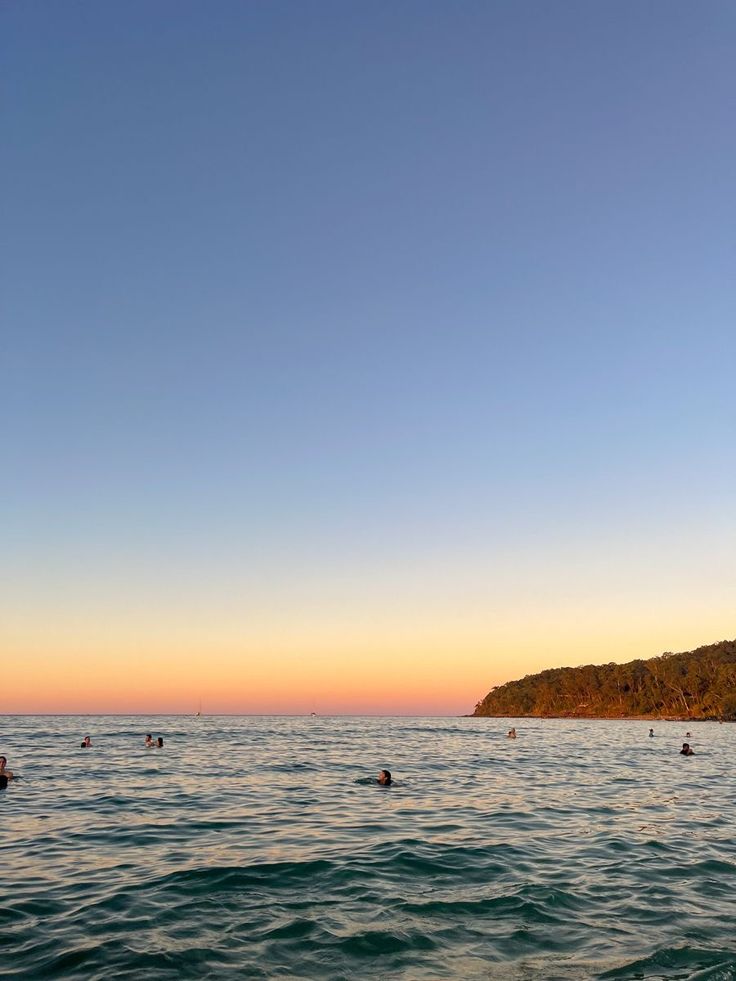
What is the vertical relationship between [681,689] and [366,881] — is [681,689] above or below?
below

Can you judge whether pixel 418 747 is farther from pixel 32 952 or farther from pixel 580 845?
pixel 32 952

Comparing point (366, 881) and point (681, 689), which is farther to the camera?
point (681, 689)

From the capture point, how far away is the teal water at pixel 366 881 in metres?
10.5

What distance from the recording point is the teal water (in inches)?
412

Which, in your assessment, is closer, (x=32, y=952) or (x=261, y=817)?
(x=32, y=952)

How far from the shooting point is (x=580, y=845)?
737 inches

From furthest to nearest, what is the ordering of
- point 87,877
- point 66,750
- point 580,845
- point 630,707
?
1. point 630,707
2. point 66,750
3. point 580,845
4. point 87,877

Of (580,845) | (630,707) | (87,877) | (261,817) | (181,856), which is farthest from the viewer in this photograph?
Result: (630,707)

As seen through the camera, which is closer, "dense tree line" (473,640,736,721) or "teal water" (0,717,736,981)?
"teal water" (0,717,736,981)

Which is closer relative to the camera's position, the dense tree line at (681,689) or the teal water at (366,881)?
the teal water at (366,881)

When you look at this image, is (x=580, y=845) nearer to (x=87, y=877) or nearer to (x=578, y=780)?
(x=87, y=877)

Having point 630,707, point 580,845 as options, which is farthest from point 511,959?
point 630,707

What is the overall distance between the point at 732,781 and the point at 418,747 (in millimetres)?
31116

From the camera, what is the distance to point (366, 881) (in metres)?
14.9
